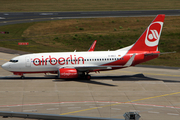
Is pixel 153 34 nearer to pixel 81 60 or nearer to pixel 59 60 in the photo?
pixel 81 60

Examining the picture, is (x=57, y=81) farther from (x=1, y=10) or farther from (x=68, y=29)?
(x=1, y=10)

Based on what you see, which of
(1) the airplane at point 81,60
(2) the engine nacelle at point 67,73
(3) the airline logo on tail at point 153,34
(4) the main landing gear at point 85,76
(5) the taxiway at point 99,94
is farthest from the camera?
(3) the airline logo on tail at point 153,34

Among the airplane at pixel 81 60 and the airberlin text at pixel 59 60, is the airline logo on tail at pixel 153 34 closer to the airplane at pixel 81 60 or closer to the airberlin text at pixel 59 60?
the airplane at pixel 81 60

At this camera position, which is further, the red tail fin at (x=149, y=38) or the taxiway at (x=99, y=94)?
the red tail fin at (x=149, y=38)

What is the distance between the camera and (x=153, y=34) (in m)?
43.3

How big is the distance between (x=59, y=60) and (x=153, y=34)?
52.9ft

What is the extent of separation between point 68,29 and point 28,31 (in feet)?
45.3

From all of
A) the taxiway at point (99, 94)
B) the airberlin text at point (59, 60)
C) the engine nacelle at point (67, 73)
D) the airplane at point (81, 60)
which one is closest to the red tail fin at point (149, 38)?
the airplane at point (81, 60)

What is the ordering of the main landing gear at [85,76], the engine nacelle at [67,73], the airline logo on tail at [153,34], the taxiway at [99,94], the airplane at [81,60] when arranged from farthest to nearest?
the airline logo on tail at [153,34] < the main landing gear at [85,76] < the airplane at [81,60] < the engine nacelle at [67,73] < the taxiway at [99,94]

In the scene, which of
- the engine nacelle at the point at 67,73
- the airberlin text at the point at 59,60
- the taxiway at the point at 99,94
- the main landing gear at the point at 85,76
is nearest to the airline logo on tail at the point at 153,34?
the taxiway at the point at 99,94

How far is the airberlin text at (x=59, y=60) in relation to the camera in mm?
41031

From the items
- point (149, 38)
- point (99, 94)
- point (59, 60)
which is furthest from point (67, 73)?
point (149, 38)

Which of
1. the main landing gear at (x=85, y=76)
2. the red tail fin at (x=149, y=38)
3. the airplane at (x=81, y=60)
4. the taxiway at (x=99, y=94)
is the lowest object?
the taxiway at (x=99, y=94)

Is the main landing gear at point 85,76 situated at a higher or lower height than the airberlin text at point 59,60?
lower
